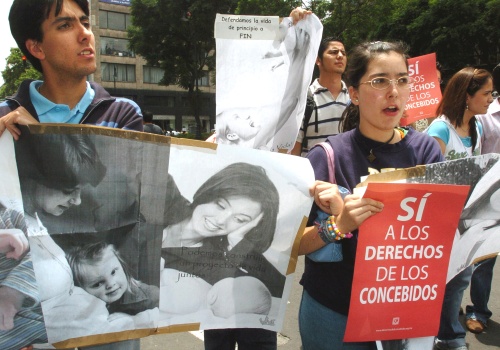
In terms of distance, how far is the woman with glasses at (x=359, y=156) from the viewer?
5.35 ft

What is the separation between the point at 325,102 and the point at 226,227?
1878 mm

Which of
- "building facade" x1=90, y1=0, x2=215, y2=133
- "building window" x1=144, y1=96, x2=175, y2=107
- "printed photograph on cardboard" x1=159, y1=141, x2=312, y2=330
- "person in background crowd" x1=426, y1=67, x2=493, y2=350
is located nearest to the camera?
"printed photograph on cardboard" x1=159, y1=141, x2=312, y2=330

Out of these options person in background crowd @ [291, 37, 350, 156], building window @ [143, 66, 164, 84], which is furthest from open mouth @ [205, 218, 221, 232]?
building window @ [143, 66, 164, 84]

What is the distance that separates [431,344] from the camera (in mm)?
1602

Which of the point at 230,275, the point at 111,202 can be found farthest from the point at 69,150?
the point at 230,275

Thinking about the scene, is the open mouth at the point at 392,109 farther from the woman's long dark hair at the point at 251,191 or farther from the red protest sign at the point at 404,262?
the woman's long dark hair at the point at 251,191

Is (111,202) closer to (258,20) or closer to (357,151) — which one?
(357,151)

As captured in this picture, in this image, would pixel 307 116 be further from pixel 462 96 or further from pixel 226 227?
pixel 226 227

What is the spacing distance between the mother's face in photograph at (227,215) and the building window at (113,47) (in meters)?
49.4

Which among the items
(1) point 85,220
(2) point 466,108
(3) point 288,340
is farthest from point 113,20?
(1) point 85,220

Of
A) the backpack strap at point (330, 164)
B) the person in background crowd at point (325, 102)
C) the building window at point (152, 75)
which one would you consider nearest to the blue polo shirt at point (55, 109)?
the backpack strap at point (330, 164)

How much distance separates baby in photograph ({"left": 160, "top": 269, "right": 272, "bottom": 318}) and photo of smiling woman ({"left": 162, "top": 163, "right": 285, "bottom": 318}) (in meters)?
0.02

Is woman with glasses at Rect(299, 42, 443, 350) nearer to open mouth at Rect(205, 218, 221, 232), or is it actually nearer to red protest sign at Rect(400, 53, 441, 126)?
open mouth at Rect(205, 218, 221, 232)

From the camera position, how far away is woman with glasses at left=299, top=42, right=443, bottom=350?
163 cm
